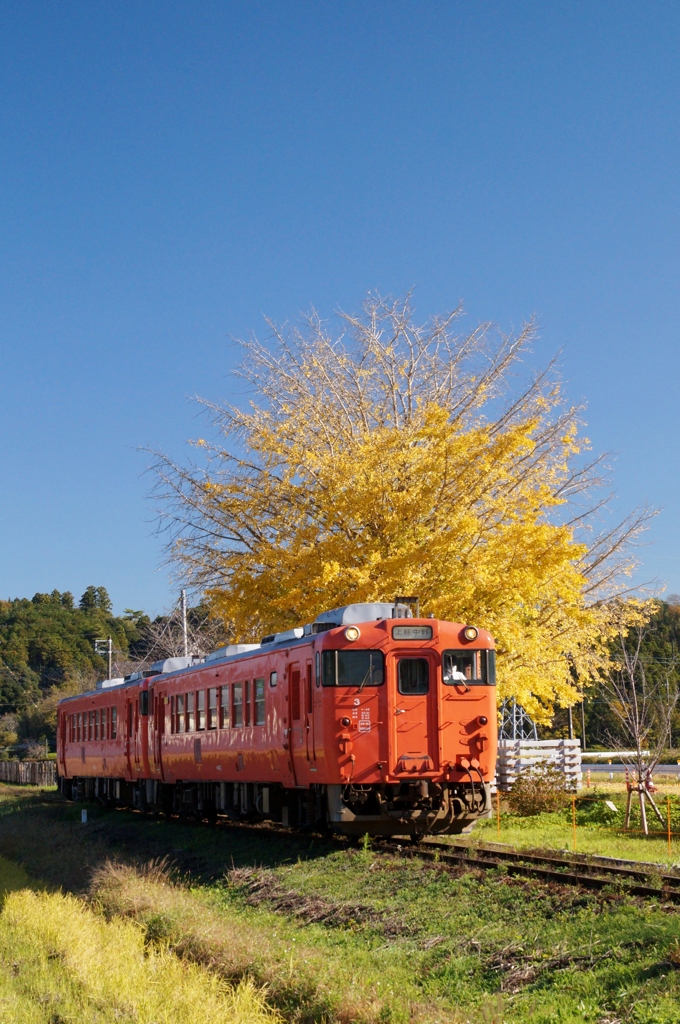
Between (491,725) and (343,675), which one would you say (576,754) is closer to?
(491,725)

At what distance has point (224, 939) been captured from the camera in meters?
12.4

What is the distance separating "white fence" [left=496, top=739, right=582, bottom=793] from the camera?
22480 millimetres

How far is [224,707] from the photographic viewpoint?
819 inches

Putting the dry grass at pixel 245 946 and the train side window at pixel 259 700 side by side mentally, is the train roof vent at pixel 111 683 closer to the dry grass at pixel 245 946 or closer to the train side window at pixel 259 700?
the train side window at pixel 259 700

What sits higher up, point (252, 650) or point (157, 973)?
point (252, 650)

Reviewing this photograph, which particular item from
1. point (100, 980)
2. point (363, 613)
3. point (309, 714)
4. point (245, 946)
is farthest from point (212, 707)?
point (100, 980)

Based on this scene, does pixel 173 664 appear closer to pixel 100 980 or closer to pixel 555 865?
pixel 555 865

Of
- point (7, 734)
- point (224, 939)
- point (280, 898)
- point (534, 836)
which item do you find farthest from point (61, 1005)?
point (7, 734)

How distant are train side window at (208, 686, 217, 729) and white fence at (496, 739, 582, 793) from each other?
5.74m

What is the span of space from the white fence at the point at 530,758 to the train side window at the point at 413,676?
6.53m

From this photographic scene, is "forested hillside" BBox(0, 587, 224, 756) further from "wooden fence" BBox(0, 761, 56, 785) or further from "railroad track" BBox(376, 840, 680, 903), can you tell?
"railroad track" BBox(376, 840, 680, 903)

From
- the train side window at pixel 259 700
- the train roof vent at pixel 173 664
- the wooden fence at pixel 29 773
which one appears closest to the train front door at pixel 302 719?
the train side window at pixel 259 700

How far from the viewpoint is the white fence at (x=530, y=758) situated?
73.8 feet

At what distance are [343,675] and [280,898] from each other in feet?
10.3
